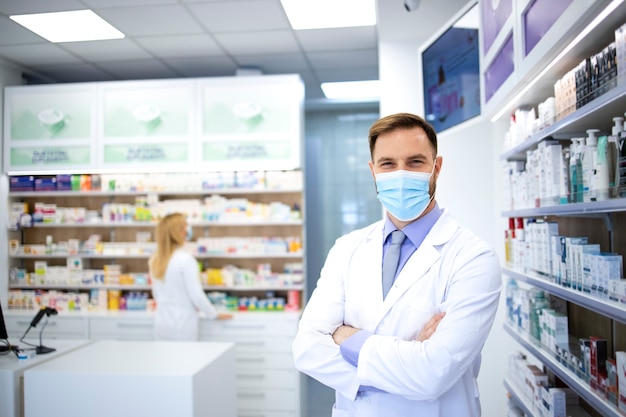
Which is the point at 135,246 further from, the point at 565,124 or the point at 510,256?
the point at 565,124

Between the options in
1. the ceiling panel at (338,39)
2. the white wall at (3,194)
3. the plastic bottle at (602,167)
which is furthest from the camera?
the white wall at (3,194)

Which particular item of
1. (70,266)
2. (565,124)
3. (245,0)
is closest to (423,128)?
(565,124)

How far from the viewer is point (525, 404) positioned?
107 inches

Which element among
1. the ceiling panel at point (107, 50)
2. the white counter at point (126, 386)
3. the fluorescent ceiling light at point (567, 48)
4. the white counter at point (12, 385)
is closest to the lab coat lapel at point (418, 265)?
the fluorescent ceiling light at point (567, 48)

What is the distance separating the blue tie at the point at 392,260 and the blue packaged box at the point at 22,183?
16.9 ft

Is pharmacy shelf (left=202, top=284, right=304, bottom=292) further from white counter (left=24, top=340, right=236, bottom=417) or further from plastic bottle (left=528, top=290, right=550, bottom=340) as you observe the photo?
plastic bottle (left=528, top=290, right=550, bottom=340)

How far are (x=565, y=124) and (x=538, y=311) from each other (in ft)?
3.39

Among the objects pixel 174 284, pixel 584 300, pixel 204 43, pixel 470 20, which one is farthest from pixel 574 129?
pixel 204 43

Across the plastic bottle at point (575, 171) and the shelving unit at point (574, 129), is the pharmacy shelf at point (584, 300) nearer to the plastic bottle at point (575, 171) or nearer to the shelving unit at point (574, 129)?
the shelving unit at point (574, 129)

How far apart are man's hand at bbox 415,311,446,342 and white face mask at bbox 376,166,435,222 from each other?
36 centimetres

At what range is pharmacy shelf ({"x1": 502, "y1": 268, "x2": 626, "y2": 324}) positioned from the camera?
1626 mm

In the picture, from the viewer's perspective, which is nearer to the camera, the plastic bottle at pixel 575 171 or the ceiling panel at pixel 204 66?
the plastic bottle at pixel 575 171

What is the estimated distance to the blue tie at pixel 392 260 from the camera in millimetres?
1866

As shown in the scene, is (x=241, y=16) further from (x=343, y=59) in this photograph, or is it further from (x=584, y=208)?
(x=584, y=208)
